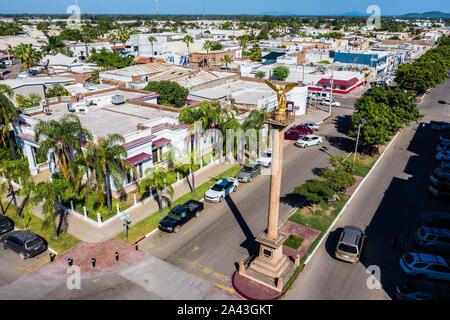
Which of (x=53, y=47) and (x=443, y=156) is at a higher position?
(x=53, y=47)

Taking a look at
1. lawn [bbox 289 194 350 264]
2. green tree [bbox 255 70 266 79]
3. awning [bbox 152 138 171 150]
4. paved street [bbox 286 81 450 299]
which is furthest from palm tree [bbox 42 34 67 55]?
lawn [bbox 289 194 350 264]

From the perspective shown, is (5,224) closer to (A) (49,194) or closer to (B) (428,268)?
(A) (49,194)

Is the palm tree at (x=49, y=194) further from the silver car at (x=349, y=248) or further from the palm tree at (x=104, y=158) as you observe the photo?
the silver car at (x=349, y=248)

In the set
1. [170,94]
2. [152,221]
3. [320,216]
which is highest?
[170,94]

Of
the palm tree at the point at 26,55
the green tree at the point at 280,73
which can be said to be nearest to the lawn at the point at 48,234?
the green tree at the point at 280,73

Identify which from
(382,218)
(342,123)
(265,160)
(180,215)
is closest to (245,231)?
(180,215)
